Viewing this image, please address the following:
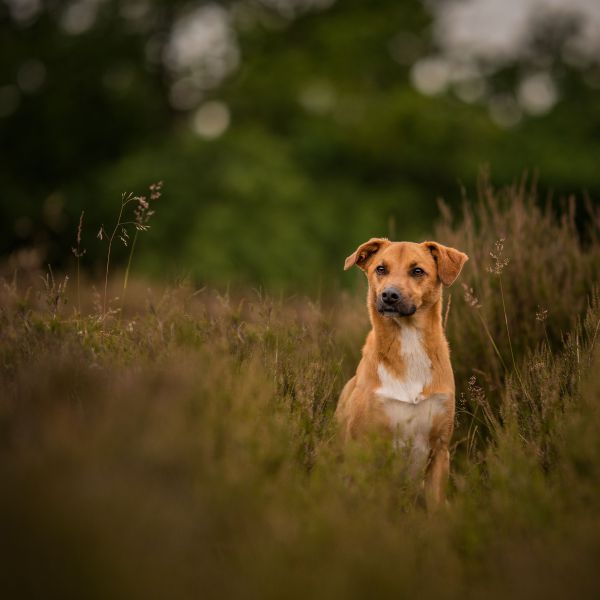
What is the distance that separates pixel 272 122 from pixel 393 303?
17.6 meters

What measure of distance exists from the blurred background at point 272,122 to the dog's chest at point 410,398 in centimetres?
1288

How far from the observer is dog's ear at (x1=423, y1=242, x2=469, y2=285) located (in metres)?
4.75

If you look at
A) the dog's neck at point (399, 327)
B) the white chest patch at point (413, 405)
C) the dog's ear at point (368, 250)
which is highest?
the dog's ear at point (368, 250)

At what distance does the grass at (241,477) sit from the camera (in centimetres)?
234

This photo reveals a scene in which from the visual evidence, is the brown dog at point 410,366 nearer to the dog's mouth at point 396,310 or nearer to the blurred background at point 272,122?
the dog's mouth at point 396,310

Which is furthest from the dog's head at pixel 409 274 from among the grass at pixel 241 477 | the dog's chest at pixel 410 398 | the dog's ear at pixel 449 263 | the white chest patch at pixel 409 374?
the grass at pixel 241 477

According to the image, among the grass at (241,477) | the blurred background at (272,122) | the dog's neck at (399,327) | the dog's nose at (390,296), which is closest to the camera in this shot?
the grass at (241,477)

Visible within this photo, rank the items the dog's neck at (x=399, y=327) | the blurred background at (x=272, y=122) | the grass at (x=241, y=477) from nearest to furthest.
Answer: the grass at (x=241, y=477) → the dog's neck at (x=399, y=327) → the blurred background at (x=272, y=122)

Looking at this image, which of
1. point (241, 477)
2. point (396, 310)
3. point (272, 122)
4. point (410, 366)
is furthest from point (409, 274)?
point (272, 122)

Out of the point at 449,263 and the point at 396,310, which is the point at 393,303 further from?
the point at 449,263

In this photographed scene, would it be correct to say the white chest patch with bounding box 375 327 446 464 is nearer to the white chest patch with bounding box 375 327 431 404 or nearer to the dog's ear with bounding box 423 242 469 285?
the white chest patch with bounding box 375 327 431 404

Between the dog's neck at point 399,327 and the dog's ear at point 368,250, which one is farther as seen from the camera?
the dog's ear at point 368,250

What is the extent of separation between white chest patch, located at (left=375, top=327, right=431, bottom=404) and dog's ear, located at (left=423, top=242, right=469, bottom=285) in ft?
1.45

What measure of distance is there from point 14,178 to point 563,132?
1642 cm
